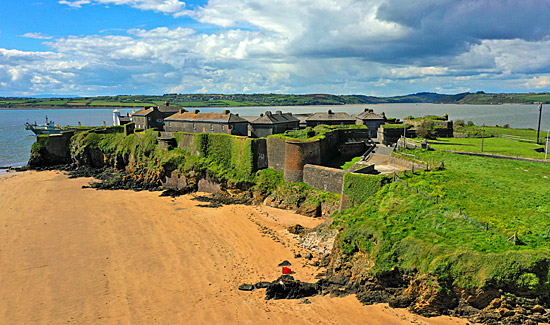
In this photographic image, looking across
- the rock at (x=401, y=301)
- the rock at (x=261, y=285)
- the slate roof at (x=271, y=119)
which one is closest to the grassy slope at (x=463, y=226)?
the rock at (x=401, y=301)

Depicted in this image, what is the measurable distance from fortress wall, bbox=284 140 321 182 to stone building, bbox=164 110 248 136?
11.7m

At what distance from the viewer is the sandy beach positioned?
1428cm

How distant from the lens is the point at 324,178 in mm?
26047

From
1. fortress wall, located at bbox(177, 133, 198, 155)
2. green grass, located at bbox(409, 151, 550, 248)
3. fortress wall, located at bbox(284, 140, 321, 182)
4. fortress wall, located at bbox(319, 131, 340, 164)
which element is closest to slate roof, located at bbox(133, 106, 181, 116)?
fortress wall, located at bbox(177, 133, 198, 155)

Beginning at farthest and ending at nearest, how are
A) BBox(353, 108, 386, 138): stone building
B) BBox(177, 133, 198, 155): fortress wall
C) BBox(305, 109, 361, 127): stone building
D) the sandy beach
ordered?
BBox(353, 108, 386, 138): stone building < BBox(305, 109, 361, 127): stone building < BBox(177, 133, 198, 155): fortress wall < the sandy beach

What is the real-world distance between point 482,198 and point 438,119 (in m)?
30.6

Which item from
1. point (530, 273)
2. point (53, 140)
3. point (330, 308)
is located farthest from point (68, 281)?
point (53, 140)

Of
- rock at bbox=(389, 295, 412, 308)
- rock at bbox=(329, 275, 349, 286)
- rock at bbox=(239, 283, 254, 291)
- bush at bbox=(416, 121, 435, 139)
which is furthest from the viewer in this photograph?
bush at bbox=(416, 121, 435, 139)

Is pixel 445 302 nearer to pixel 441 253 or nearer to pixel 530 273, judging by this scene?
pixel 441 253

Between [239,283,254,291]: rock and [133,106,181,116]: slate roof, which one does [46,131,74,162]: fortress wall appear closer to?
[133,106,181,116]: slate roof

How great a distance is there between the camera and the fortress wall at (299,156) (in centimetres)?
2817

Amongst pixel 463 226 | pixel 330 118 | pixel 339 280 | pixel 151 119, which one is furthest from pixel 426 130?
pixel 151 119

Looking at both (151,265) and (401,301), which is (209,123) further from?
(401,301)

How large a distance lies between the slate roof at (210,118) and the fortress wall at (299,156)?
12.4 metres
